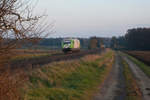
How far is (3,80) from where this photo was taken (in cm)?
605

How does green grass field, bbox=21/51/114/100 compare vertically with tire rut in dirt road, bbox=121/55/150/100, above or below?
above

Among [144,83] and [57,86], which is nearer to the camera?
[57,86]

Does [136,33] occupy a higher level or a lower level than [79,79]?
higher

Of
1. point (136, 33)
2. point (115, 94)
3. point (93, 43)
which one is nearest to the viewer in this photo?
point (115, 94)

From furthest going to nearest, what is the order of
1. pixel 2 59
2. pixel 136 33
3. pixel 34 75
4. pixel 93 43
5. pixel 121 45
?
pixel 121 45 → pixel 136 33 → pixel 93 43 → pixel 34 75 → pixel 2 59

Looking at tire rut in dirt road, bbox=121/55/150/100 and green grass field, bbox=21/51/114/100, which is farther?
tire rut in dirt road, bbox=121/55/150/100

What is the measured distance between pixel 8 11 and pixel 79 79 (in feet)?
40.5

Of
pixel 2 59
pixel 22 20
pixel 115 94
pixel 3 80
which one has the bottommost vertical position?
pixel 115 94

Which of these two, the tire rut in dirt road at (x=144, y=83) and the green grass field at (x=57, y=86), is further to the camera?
the tire rut in dirt road at (x=144, y=83)

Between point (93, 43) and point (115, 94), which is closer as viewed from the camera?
point (115, 94)

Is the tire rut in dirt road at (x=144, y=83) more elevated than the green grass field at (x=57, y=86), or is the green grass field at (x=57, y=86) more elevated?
the green grass field at (x=57, y=86)

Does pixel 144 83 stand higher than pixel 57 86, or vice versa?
pixel 57 86

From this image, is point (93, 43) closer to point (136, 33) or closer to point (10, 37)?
point (136, 33)

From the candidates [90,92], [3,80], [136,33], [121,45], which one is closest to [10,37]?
[3,80]
